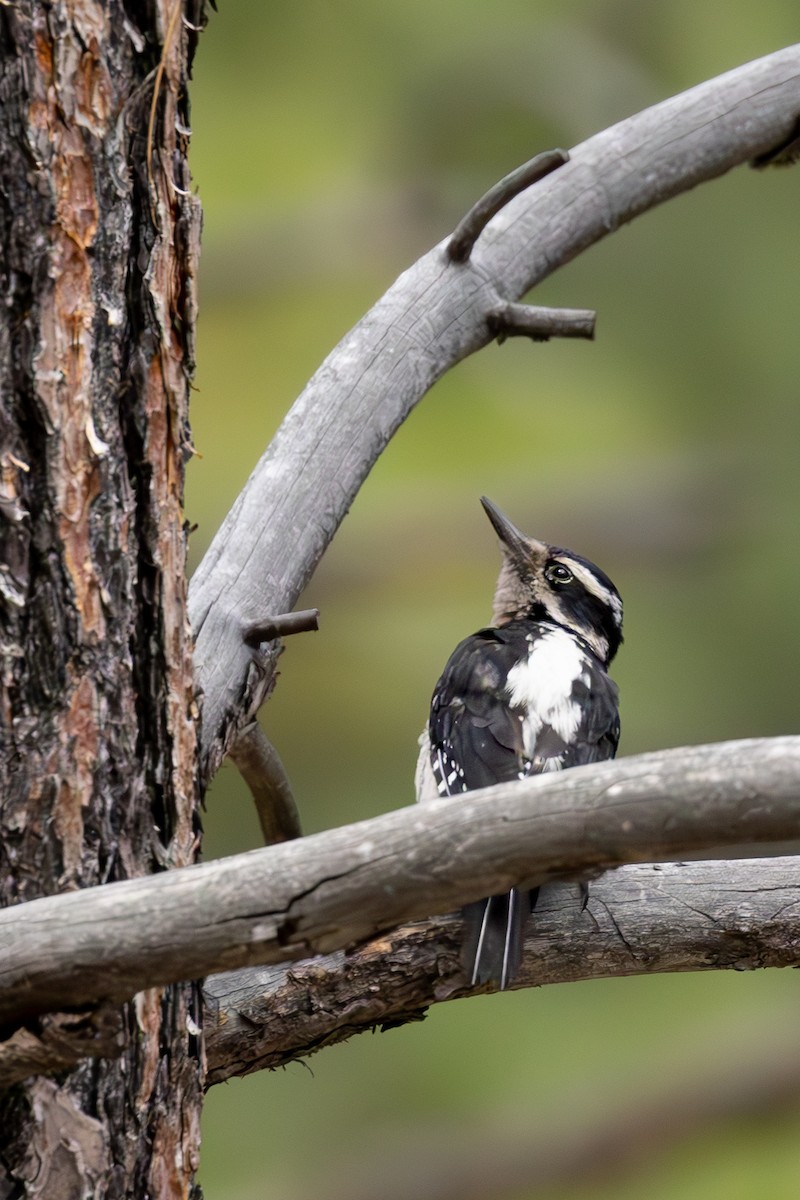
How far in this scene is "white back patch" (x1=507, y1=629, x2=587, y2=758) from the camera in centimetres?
224

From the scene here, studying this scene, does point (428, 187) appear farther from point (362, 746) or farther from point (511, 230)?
point (511, 230)

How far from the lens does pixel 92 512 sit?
1189mm

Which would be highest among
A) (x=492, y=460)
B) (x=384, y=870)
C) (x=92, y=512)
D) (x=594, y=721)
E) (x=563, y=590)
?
(x=492, y=460)

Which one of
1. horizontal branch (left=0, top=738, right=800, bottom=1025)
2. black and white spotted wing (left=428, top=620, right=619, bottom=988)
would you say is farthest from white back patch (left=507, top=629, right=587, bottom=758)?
horizontal branch (left=0, top=738, right=800, bottom=1025)

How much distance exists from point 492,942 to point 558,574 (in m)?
1.37

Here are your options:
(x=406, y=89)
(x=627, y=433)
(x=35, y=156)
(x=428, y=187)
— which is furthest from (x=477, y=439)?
(x=35, y=156)

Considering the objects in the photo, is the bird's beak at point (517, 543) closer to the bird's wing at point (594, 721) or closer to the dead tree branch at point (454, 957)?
the bird's wing at point (594, 721)

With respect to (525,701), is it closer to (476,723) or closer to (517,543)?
(476,723)

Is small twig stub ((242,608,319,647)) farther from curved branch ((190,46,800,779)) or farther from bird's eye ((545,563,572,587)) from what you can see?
bird's eye ((545,563,572,587))

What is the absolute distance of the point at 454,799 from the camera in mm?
875

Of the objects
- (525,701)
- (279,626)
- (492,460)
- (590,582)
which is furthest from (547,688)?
(492,460)

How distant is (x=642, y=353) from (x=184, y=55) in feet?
18.4

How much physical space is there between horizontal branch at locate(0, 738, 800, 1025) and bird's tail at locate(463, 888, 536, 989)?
2.03ft

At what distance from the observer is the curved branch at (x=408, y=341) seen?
164 cm
